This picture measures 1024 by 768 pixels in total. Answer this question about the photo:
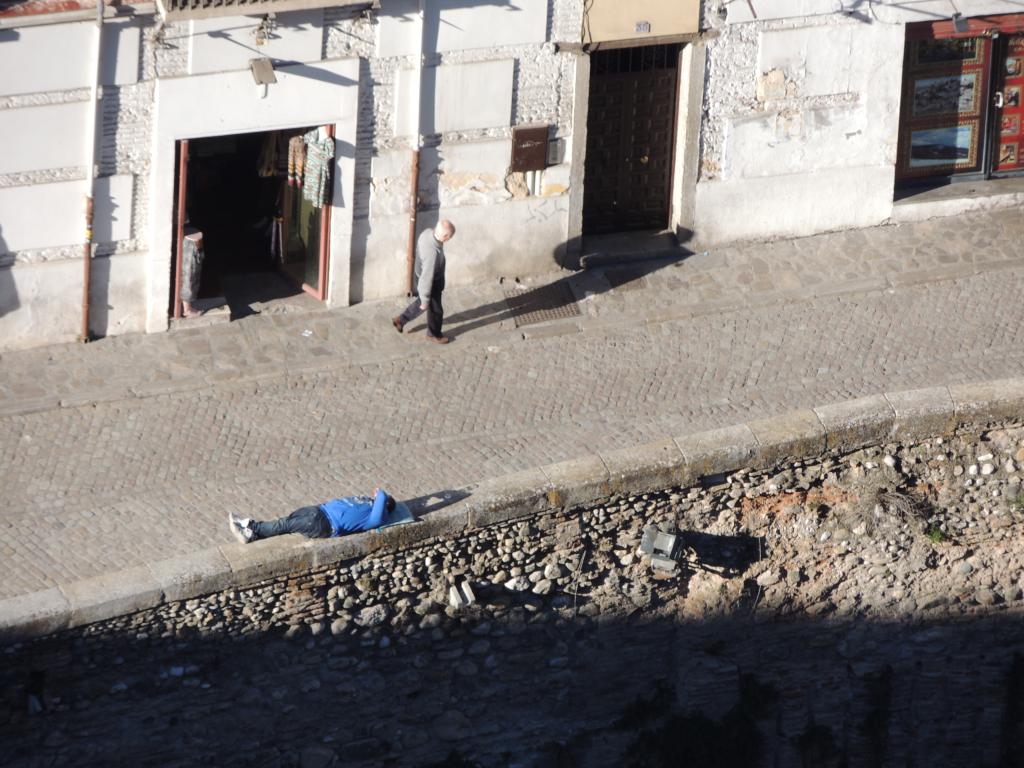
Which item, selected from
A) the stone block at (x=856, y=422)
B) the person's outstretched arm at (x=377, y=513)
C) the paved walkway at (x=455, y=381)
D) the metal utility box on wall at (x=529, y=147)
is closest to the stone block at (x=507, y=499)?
the paved walkway at (x=455, y=381)

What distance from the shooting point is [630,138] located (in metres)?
16.8

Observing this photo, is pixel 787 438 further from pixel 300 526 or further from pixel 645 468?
pixel 300 526

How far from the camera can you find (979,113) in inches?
710

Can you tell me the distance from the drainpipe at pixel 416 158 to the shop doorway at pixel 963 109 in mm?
4735

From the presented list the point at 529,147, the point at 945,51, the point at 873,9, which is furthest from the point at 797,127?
the point at 529,147

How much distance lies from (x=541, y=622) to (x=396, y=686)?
1.15 m

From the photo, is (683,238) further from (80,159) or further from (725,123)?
(80,159)

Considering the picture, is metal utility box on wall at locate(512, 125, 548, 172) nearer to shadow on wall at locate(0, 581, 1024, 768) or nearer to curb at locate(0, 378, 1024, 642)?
curb at locate(0, 378, 1024, 642)

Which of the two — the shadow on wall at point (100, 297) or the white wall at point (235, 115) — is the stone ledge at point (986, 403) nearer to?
the white wall at point (235, 115)

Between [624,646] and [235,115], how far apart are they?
5.00 m

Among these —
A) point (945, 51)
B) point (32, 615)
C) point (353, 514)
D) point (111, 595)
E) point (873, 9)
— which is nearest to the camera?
point (32, 615)

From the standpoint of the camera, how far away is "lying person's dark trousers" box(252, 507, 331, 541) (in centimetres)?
1284

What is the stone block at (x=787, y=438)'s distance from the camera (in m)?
14.0

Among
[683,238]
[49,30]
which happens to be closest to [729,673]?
[683,238]
